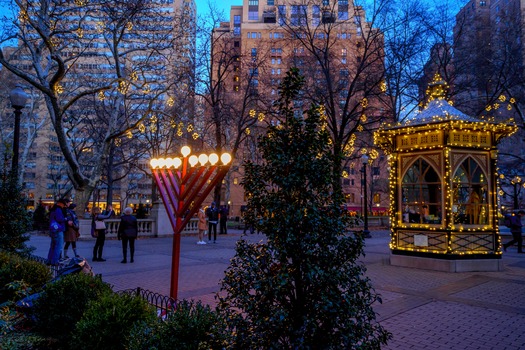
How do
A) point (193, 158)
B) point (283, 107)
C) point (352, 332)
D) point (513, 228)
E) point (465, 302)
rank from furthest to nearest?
point (513, 228), point (465, 302), point (193, 158), point (283, 107), point (352, 332)

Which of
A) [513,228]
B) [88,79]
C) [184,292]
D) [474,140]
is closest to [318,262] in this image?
[184,292]

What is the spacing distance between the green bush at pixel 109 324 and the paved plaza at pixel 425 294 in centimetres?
342

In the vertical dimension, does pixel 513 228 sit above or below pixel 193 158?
below

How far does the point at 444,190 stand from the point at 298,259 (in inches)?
436

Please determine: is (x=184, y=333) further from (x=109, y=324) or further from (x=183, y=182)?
(x=183, y=182)

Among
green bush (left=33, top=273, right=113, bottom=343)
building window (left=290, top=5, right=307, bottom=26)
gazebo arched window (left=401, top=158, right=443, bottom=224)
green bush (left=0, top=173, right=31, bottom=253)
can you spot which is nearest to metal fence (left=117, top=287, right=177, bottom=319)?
green bush (left=33, top=273, right=113, bottom=343)

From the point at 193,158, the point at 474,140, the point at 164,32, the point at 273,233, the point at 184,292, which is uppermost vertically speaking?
the point at 164,32

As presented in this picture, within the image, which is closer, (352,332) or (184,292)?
(352,332)

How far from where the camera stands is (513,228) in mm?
17156

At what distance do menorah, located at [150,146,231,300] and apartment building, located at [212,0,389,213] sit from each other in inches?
96.5

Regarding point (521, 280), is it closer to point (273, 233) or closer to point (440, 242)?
point (440, 242)

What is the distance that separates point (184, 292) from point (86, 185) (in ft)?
48.8

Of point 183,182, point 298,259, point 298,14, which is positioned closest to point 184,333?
point 298,259

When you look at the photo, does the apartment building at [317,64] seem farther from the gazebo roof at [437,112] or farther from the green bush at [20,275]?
the green bush at [20,275]
